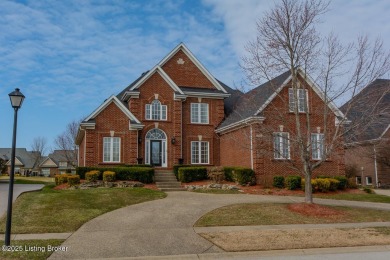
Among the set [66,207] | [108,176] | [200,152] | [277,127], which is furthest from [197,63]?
[66,207]

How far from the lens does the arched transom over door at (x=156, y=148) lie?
2780 cm

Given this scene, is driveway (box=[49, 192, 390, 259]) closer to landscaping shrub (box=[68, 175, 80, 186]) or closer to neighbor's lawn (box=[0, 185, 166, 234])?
neighbor's lawn (box=[0, 185, 166, 234])

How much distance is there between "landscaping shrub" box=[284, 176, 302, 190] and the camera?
2194 centimetres

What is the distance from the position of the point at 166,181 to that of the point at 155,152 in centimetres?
358

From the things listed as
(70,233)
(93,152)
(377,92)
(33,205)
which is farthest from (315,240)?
(93,152)

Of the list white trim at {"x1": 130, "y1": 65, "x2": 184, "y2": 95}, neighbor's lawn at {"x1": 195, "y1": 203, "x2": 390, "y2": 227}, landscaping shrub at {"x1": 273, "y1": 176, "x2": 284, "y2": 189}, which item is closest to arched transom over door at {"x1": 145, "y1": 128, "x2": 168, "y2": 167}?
→ white trim at {"x1": 130, "y1": 65, "x2": 184, "y2": 95}

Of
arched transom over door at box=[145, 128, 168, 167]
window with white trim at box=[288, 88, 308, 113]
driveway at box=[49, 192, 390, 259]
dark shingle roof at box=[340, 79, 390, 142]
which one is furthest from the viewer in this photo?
arched transom over door at box=[145, 128, 168, 167]

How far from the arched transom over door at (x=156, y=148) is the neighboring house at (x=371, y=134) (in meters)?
12.5

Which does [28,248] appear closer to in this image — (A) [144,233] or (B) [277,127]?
(A) [144,233]

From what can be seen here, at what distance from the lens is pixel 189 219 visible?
1339cm

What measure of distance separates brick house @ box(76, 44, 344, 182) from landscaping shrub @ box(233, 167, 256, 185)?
1.93 feet

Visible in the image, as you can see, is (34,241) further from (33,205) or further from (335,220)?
(335,220)

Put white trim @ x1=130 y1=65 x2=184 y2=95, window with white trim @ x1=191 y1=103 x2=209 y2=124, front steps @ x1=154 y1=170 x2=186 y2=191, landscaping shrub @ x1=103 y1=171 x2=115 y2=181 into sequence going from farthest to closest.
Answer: window with white trim @ x1=191 y1=103 x2=209 y2=124 → white trim @ x1=130 y1=65 x2=184 y2=95 → front steps @ x1=154 y1=170 x2=186 y2=191 → landscaping shrub @ x1=103 y1=171 x2=115 y2=181

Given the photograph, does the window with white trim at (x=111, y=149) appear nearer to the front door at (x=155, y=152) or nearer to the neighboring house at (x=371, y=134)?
the front door at (x=155, y=152)
